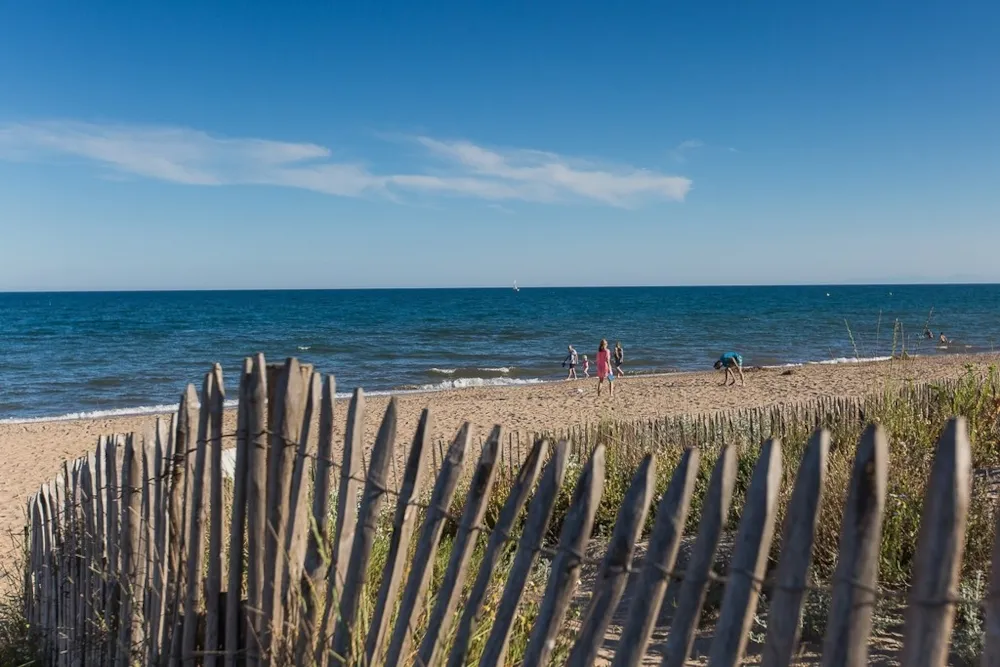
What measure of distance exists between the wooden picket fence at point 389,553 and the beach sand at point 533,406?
703 cm

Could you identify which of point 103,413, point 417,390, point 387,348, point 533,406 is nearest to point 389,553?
point 533,406

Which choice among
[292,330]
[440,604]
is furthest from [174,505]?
[292,330]

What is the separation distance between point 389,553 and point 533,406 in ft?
57.6

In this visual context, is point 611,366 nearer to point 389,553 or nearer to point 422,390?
point 422,390

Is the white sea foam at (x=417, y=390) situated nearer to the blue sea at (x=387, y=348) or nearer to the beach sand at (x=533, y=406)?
the blue sea at (x=387, y=348)

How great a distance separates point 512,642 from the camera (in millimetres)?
3145

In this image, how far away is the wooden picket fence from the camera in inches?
55.1

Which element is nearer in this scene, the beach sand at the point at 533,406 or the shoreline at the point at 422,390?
the beach sand at the point at 533,406

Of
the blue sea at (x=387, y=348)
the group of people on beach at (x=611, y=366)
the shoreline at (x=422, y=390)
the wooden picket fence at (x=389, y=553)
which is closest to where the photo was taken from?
the wooden picket fence at (x=389, y=553)

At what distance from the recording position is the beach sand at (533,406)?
13578 millimetres

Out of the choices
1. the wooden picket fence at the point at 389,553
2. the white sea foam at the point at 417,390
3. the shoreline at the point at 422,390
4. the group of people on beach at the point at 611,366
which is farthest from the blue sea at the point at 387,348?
the wooden picket fence at the point at 389,553

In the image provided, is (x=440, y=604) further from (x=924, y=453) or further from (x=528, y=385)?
(x=528, y=385)

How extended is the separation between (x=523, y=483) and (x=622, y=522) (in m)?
0.32

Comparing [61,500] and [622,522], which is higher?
[622,522]
